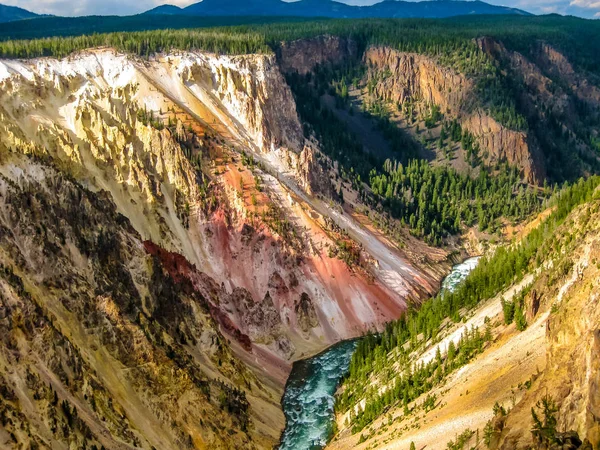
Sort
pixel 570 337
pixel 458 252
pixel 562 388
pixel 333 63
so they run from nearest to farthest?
pixel 562 388, pixel 570 337, pixel 458 252, pixel 333 63

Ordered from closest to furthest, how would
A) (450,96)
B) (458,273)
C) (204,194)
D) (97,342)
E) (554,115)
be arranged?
Result: 1. (97,342)
2. (204,194)
3. (458,273)
4. (450,96)
5. (554,115)

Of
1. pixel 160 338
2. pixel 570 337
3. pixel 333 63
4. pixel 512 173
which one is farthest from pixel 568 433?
pixel 333 63

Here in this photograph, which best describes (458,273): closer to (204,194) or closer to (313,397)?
(204,194)

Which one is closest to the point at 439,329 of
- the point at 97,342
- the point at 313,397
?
the point at 313,397

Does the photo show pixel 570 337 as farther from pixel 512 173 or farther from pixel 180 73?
pixel 512 173

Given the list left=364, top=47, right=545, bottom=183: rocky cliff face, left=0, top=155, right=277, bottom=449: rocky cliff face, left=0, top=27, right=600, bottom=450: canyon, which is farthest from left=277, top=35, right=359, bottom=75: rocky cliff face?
left=0, top=155, right=277, bottom=449: rocky cliff face

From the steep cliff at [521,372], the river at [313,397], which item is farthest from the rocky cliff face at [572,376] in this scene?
the river at [313,397]
